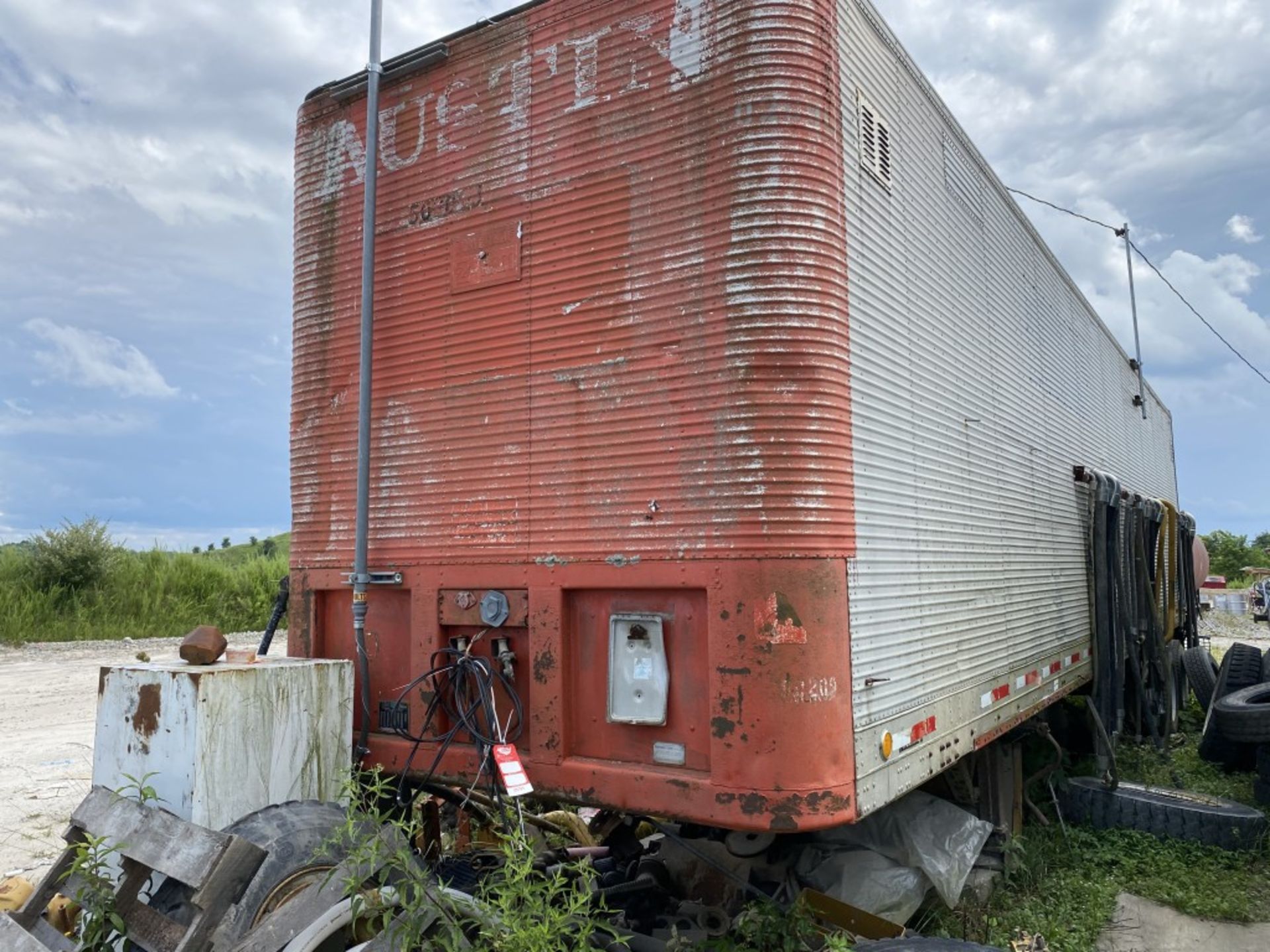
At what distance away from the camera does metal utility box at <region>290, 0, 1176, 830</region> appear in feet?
10.6

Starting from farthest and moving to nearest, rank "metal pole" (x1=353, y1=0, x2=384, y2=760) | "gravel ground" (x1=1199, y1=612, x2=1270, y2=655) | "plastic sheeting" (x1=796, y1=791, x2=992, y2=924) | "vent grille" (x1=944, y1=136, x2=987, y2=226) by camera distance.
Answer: "gravel ground" (x1=1199, y1=612, x2=1270, y2=655)
"vent grille" (x1=944, y1=136, x2=987, y2=226)
"metal pole" (x1=353, y1=0, x2=384, y2=760)
"plastic sheeting" (x1=796, y1=791, x2=992, y2=924)

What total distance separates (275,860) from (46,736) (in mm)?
7545

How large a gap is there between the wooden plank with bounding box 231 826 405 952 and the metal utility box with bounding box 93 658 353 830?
0.66 metres

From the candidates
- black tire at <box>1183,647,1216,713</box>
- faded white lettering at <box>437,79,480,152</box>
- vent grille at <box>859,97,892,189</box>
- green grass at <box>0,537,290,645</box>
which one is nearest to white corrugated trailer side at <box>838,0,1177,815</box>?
vent grille at <box>859,97,892,189</box>

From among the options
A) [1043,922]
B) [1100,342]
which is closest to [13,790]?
[1043,922]

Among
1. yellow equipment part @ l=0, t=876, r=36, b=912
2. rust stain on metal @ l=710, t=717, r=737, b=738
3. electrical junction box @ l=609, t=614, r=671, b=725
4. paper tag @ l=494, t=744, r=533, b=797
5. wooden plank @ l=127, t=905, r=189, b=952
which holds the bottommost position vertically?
yellow equipment part @ l=0, t=876, r=36, b=912

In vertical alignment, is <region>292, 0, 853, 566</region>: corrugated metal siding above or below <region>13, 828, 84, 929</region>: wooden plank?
above

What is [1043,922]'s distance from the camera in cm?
484

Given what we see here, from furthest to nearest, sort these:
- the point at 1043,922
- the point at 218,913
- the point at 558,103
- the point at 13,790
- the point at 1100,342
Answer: the point at 1100,342 < the point at 13,790 < the point at 1043,922 < the point at 558,103 < the point at 218,913

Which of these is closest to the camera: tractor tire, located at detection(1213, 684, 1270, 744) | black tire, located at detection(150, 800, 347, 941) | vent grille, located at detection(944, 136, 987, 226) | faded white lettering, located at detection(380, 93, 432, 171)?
black tire, located at detection(150, 800, 347, 941)

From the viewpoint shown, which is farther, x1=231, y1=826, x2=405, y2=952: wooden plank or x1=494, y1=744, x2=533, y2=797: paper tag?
x1=494, y1=744, x2=533, y2=797: paper tag

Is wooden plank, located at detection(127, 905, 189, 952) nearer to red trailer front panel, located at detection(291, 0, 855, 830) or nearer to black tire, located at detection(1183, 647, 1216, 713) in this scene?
red trailer front panel, located at detection(291, 0, 855, 830)

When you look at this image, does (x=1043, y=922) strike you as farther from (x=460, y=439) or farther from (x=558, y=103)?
(x=558, y=103)

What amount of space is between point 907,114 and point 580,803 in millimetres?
3378
